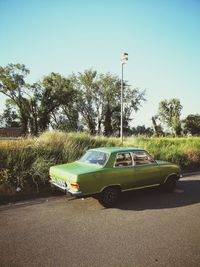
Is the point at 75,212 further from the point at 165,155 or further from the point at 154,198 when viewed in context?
the point at 165,155

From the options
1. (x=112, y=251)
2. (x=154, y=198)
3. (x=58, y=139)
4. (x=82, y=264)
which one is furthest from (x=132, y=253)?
(x=58, y=139)

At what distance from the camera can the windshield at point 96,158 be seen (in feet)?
18.8

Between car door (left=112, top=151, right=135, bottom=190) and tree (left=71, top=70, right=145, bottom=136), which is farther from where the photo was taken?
tree (left=71, top=70, right=145, bottom=136)

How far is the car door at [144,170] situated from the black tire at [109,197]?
686 mm

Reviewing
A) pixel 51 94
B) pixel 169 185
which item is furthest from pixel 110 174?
pixel 51 94

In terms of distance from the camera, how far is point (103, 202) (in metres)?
5.39

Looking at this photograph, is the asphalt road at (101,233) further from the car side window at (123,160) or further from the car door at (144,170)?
the car side window at (123,160)

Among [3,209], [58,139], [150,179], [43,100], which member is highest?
[43,100]

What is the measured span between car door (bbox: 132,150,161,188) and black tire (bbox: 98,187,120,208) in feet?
2.25

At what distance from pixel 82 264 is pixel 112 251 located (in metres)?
0.58

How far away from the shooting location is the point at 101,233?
4035 millimetres

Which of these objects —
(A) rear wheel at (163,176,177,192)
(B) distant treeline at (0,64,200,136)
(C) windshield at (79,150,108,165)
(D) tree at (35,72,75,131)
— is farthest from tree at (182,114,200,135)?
(C) windshield at (79,150,108,165)

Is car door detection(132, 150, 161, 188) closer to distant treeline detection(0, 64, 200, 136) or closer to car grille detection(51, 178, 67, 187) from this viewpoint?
car grille detection(51, 178, 67, 187)

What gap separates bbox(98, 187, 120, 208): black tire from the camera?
537 centimetres
